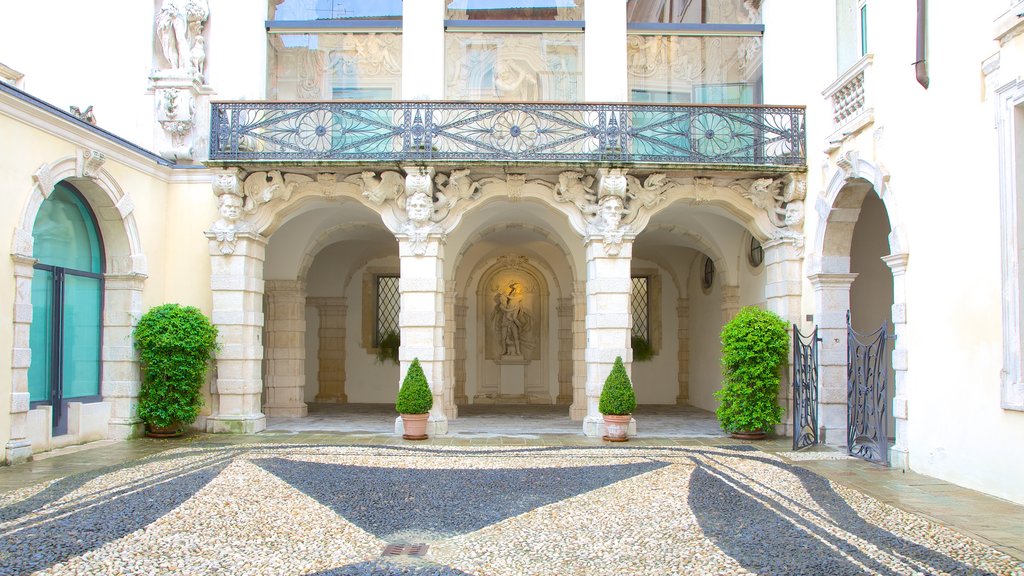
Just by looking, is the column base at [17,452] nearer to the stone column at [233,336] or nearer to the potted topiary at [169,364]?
the potted topiary at [169,364]

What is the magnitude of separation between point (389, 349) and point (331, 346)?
1234mm

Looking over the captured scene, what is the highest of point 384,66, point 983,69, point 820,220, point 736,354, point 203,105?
point 384,66

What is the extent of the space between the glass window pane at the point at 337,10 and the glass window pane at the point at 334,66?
316mm

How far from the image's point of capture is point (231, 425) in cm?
1110

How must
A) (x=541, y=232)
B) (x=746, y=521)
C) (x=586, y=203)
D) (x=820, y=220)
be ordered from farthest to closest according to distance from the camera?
(x=541, y=232), (x=586, y=203), (x=820, y=220), (x=746, y=521)

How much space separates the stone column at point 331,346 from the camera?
56.2ft

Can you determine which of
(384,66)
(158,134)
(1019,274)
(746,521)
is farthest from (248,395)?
(1019,274)

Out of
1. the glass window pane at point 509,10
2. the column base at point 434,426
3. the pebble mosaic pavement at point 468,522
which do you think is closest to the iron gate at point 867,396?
the pebble mosaic pavement at point 468,522

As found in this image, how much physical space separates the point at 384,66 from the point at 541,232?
13.3 ft

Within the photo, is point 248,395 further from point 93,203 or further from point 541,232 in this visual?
point 541,232

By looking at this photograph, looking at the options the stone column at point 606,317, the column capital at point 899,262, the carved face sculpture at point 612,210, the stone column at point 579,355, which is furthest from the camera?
the stone column at point 579,355

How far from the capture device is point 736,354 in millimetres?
10453

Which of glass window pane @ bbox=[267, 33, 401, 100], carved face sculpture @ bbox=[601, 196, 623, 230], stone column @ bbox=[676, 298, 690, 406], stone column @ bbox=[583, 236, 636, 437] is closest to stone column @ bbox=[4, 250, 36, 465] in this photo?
glass window pane @ bbox=[267, 33, 401, 100]

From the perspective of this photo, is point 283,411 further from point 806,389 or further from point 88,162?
point 806,389
